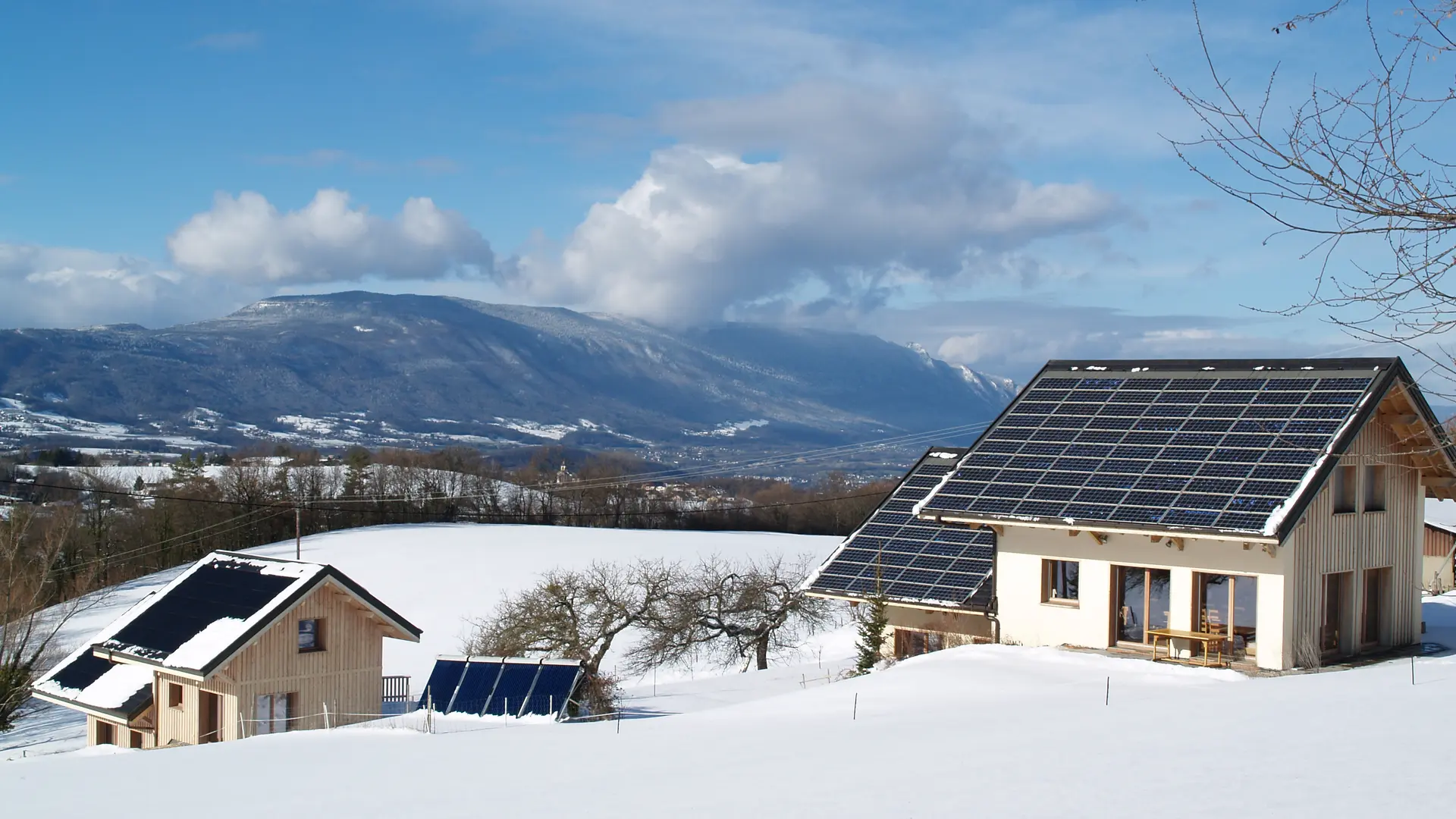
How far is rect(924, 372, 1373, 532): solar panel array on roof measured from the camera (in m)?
22.2

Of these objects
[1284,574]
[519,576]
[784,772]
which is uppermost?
[1284,574]

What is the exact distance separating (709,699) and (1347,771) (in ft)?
60.4

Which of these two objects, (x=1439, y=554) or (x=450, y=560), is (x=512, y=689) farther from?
(x=450, y=560)

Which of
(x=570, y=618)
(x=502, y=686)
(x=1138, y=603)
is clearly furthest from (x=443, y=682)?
(x=1138, y=603)

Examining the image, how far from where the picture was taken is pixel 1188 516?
21.9 m

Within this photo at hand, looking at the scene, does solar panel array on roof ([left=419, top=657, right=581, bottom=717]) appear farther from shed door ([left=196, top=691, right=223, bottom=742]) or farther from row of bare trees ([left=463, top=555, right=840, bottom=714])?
row of bare trees ([left=463, top=555, right=840, bottom=714])

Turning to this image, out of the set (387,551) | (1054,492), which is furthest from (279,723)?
(387,551)

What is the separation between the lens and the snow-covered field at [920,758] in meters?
12.1

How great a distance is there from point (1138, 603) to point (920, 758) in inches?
723

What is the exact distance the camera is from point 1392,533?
24.4 metres

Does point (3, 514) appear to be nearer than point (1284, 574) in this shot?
No

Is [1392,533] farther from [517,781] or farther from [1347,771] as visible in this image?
[517,781]

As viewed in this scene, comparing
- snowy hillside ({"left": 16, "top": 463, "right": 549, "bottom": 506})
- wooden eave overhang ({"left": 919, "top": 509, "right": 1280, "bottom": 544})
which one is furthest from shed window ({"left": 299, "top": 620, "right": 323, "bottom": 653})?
A: snowy hillside ({"left": 16, "top": 463, "right": 549, "bottom": 506})

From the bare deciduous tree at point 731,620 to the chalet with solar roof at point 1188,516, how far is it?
459 inches
